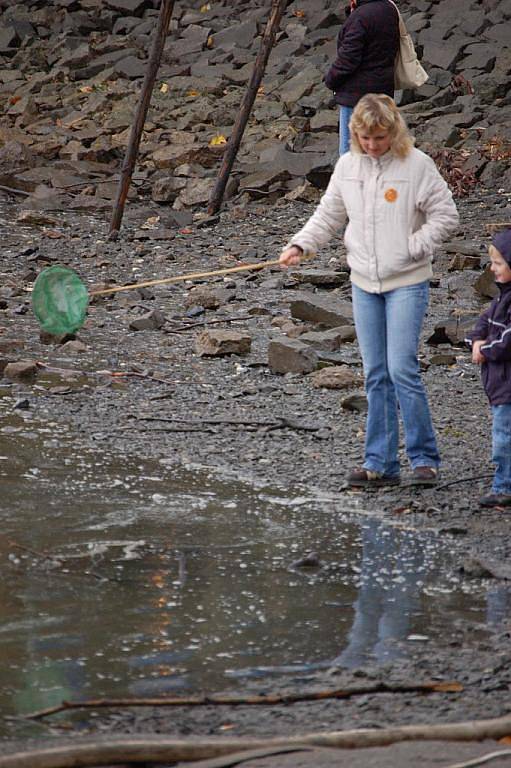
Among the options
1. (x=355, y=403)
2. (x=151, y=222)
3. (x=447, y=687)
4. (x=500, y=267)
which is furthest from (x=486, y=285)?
(x=447, y=687)

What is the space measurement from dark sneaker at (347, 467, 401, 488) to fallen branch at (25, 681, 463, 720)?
2613mm

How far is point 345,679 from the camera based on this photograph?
14.0 ft

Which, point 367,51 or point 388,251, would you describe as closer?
point 388,251

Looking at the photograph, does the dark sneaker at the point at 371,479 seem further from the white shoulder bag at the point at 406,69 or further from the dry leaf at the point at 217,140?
the dry leaf at the point at 217,140

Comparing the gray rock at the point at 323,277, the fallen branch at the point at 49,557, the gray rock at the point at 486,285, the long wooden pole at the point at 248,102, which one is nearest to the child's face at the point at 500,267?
the fallen branch at the point at 49,557

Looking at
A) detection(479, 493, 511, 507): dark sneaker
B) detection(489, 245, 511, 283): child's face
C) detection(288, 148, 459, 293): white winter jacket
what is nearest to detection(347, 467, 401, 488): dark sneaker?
detection(479, 493, 511, 507): dark sneaker

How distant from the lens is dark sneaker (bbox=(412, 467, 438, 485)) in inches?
265

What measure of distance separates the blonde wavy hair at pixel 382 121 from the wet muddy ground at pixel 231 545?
1.77 metres

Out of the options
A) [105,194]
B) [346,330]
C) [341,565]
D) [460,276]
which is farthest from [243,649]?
[105,194]

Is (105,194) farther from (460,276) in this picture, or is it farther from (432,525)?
(432,525)

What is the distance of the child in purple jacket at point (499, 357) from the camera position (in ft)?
20.0

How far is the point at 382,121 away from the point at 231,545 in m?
2.11

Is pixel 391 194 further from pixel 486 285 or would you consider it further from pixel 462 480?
pixel 486 285

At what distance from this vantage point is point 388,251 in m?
6.35
